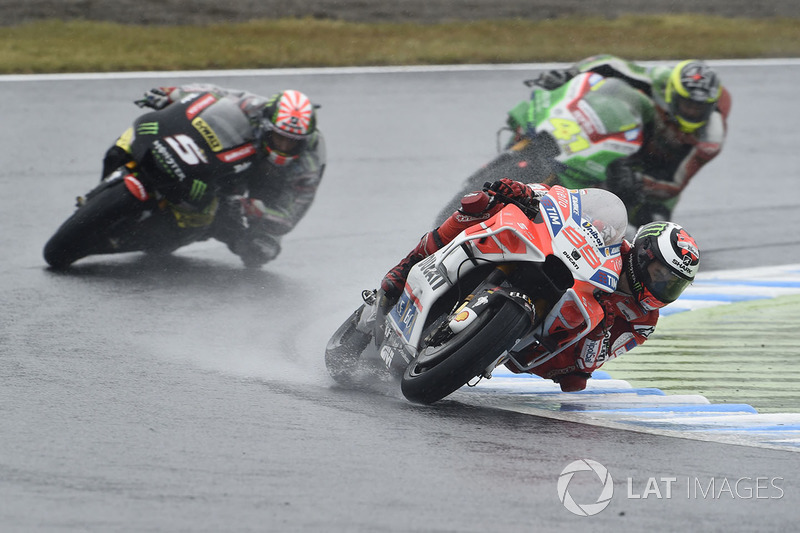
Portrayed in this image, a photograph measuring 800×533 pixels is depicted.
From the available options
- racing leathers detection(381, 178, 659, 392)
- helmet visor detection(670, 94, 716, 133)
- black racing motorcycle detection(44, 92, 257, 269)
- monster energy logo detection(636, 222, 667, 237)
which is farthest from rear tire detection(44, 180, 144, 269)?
helmet visor detection(670, 94, 716, 133)

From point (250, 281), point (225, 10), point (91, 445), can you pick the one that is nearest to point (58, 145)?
point (250, 281)

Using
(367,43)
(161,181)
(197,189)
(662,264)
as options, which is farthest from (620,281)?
(367,43)

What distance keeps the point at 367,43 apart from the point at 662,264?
9.65 meters

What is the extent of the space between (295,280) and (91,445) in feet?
12.4

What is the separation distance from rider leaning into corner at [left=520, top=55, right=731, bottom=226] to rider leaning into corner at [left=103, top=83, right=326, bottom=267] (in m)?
1.93

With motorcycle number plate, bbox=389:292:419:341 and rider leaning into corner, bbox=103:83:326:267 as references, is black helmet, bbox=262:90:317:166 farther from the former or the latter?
motorcycle number plate, bbox=389:292:419:341

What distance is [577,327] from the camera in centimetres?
570

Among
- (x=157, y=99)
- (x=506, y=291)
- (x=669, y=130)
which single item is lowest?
(x=669, y=130)

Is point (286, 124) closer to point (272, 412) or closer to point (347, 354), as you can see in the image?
point (347, 354)

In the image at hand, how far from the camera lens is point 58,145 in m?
11.0

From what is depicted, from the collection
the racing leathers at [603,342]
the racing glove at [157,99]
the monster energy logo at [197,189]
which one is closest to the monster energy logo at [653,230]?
the racing leathers at [603,342]

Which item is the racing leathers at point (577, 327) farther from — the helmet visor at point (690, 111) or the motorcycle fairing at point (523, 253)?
the helmet visor at point (690, 111)

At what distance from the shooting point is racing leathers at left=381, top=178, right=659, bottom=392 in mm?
5891

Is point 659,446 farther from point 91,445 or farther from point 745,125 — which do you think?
point 745,125
